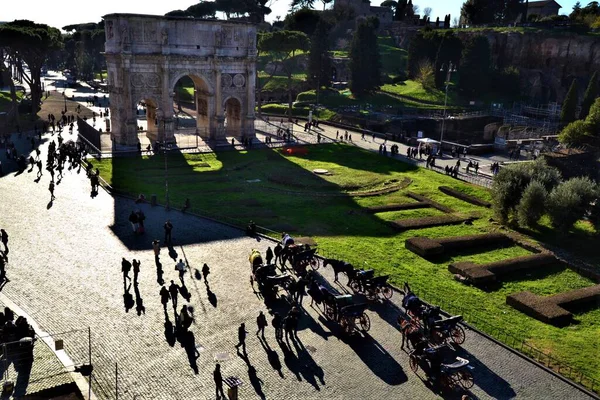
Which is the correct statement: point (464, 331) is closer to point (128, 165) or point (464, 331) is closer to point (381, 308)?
point (381, 308)

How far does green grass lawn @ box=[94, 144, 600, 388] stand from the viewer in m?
21.2

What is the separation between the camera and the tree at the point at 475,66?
84.5 metres

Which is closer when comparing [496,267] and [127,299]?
[127,299]

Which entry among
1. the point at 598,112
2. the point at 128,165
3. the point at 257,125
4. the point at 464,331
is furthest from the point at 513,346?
the point at 257,125

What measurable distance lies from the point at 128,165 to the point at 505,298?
108 ft

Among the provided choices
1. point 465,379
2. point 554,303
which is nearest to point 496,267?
point 554,303

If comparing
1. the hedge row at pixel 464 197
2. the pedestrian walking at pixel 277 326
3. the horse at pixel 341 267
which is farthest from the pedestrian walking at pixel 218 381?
the hedge row at pixel 464 197

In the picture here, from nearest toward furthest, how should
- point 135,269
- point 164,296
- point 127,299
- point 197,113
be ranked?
point 164,296, point 127,299, point 135,269, point 197,113

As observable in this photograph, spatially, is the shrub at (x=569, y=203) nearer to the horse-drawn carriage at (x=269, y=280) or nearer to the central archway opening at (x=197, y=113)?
the horse-drawn carriage at (x=269, y=280)

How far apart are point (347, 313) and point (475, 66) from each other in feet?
246

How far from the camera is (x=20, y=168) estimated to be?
40906 mm

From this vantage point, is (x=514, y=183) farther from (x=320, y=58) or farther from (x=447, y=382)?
(x=320, y=58)

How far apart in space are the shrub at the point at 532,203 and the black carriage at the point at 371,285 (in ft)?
43.2

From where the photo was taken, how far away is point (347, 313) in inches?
747
